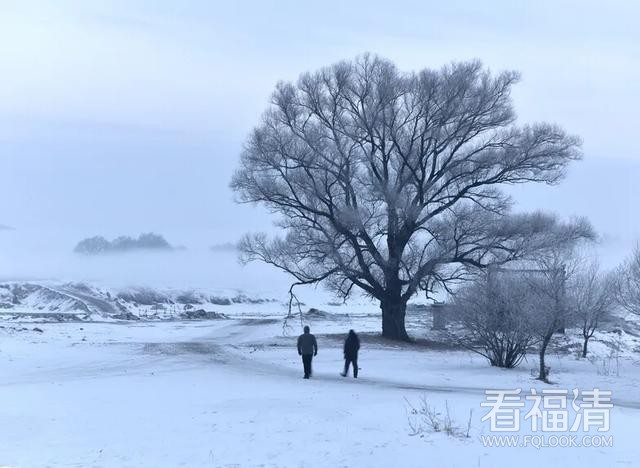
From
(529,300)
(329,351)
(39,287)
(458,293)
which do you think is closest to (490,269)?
(458,293)

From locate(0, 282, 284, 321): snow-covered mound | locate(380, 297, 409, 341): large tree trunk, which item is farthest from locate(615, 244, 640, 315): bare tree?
locate(0, 282, 284, 321): snow-covered mound

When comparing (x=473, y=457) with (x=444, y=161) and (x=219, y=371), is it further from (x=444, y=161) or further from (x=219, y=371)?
(x=444, y=161)

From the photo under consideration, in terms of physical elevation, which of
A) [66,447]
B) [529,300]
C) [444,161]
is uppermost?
[444,161]

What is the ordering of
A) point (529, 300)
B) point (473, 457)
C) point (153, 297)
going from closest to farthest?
point (473, 457) → point (529, 300) → point (153, 297)

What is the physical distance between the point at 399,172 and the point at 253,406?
20334 millimetres

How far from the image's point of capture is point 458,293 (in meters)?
27.2

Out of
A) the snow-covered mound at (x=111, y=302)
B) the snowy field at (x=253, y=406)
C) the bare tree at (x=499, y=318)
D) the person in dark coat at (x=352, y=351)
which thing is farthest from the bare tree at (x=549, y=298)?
the snow-covered mound at (x=111, y=302)

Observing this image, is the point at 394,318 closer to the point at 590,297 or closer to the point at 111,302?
the point at 590,297

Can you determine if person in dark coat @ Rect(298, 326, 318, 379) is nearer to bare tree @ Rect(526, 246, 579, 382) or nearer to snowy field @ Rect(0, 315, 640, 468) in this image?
snowy field @ Rect(0, 315, 640, 468)

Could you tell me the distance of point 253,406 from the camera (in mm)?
14992

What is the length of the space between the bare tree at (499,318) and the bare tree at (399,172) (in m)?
6.69

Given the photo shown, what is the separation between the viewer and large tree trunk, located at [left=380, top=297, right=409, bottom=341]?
113 ft

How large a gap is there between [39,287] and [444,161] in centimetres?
5138

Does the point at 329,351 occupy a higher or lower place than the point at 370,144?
lower
